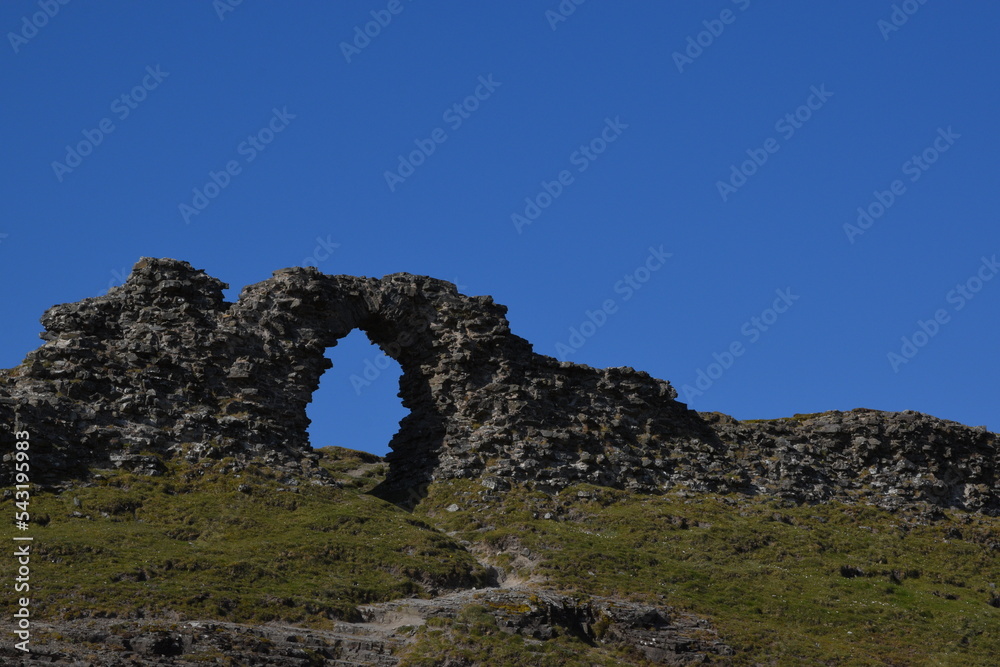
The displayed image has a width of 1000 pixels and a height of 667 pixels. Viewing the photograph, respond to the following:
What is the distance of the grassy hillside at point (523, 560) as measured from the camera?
2200 inches

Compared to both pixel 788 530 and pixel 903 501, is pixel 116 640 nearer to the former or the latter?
pixel 788 530

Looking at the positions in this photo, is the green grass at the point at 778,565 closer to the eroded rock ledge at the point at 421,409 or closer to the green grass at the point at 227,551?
the eroded rock ledge at the point at 421,409

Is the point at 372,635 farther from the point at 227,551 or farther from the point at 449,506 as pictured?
the point at 449,506

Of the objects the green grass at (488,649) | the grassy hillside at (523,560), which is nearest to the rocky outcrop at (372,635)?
the green grass at (488,649)

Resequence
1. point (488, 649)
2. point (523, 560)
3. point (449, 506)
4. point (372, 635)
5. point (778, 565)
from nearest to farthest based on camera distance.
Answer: point (488, 649) → point (372, 635) → point (523, 560) → point (778, 565) → point (449, 506)

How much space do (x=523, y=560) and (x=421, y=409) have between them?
61.7 ft

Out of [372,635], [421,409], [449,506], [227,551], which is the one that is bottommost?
[372,635]

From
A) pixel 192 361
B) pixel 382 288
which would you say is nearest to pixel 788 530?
pixel 382 288

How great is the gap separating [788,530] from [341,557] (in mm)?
26305

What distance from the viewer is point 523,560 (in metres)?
67.1

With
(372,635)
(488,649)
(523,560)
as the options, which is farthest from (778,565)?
(372,635)

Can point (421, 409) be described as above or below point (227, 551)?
above

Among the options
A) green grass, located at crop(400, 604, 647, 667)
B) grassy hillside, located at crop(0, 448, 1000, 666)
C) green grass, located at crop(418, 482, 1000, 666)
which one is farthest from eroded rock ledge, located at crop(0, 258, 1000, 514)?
green grass, located at crop(400, 604, 647, 667)

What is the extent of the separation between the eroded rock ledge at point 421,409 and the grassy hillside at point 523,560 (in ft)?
7.67
